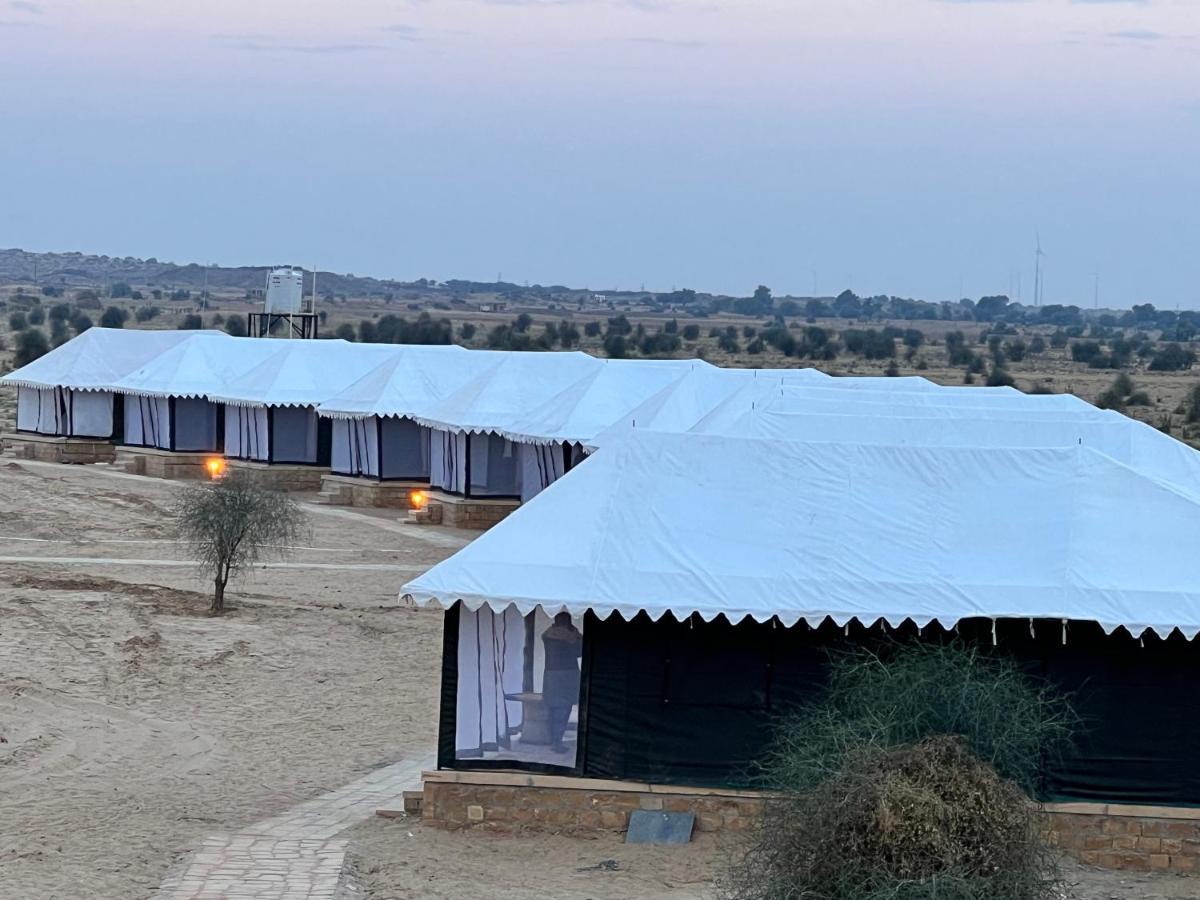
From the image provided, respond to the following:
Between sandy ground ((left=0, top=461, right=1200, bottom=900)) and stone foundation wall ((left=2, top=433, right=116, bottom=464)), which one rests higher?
sandy ground ((left=0, top=461, right=1200, bottom=900))

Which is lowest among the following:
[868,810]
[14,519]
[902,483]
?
[14,519]

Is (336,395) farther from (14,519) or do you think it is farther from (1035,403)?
(1035,403)

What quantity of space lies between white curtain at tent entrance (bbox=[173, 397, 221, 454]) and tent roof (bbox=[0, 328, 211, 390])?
2.54 m

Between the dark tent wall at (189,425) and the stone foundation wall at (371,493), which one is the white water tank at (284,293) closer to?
the dark tent wall at (189,425)

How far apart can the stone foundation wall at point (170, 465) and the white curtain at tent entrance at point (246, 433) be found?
28.9 inches

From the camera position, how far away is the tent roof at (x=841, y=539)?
12.5m

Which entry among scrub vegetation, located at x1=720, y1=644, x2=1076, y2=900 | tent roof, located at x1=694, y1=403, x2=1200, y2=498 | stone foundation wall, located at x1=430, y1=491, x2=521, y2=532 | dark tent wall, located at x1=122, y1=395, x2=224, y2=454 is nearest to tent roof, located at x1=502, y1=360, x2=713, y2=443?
stone foundation wall, located at x1=430, y1=491, x2=521, y2=532

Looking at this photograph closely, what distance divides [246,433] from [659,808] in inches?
1116

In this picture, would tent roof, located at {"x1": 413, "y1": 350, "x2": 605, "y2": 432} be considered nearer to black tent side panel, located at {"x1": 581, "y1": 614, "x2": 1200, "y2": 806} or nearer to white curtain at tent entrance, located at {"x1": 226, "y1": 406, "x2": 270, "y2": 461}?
white curtain at tent entrance, located at {"x1": 226, "y1": 406, "x2": 270, "y2": 461}

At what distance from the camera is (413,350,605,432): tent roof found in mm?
32719

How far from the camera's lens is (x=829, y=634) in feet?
41.9

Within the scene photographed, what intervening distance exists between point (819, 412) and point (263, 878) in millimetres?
8791

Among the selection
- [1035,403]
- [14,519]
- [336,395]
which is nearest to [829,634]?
[1035,403]

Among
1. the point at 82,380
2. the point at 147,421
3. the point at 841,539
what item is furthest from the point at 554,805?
the point at 82,380
